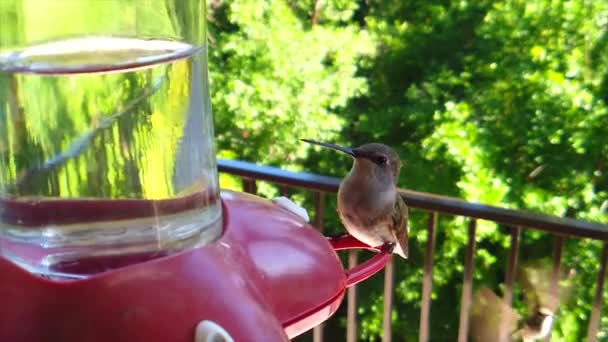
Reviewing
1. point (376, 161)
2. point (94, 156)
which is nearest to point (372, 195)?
point (376, 161)

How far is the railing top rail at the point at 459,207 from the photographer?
173 centimetres

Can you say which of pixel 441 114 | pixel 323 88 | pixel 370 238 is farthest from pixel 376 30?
pixel 370 238

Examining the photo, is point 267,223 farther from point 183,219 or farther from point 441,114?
point 441,114

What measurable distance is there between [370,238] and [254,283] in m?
0.48

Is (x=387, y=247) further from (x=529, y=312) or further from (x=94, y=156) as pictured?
(x=529, y=312)

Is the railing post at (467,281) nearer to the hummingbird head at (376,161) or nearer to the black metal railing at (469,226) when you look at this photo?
the black metal railing at (469,226)

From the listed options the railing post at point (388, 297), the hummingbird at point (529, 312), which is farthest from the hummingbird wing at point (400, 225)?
the railing post at point (388, 297)

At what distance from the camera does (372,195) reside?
1139 millimetres

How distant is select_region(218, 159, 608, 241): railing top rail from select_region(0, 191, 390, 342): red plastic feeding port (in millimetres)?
1279

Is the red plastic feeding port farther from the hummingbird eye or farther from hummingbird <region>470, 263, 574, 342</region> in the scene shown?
hummingbird <region>470, 263, 574, 342</region>

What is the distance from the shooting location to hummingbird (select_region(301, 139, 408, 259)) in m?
1.09

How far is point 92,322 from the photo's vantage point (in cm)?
44

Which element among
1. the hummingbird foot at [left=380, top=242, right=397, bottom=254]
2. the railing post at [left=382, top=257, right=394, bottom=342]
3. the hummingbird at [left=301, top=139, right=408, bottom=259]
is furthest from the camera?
the railing post at [left=382, top=257, right=394, bottom=342]

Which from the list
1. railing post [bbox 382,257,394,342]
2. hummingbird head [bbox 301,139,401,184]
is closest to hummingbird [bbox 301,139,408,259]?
hummingbird head [bbox 301,139,401,184]
